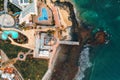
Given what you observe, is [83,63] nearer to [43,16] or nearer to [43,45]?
[43,45]

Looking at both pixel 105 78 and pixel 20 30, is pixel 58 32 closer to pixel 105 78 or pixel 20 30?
pixel 20 30

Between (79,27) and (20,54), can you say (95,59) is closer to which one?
(79,27)

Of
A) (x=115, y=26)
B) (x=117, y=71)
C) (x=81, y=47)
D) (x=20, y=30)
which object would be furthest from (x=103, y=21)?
(x=20, y=30)

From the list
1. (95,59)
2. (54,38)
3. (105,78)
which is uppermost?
(54,38)

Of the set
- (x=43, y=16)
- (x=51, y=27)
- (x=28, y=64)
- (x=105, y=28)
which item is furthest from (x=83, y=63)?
(x=43, y=16)

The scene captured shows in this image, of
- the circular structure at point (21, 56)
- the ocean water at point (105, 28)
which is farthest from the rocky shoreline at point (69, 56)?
the circular structure at point (21, 56)

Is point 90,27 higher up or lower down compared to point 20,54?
higher up
